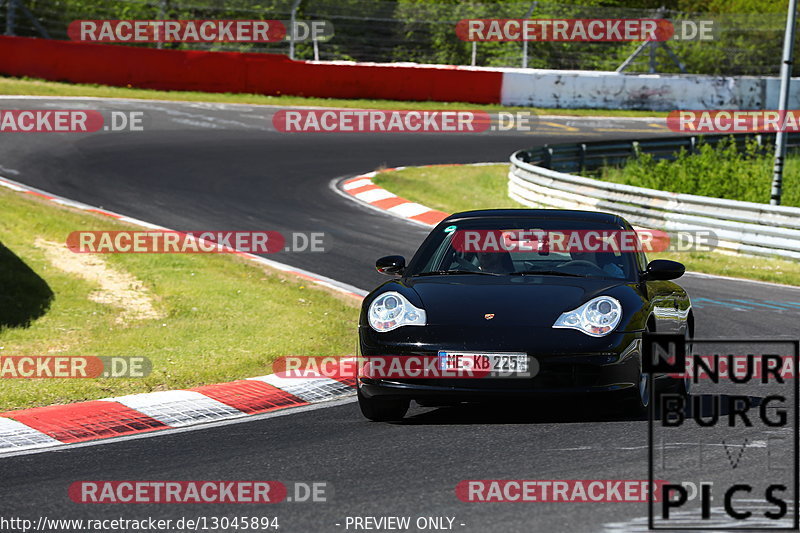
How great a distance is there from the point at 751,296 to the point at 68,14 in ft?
71.0

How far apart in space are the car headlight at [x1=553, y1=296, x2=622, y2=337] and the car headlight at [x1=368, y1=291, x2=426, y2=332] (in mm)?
833

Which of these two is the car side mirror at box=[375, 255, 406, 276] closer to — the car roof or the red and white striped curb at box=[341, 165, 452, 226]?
the car roof

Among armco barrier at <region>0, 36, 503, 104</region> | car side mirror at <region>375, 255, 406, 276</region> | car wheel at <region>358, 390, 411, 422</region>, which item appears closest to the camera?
car wheel at <region>358, 390, 411, 422</region>

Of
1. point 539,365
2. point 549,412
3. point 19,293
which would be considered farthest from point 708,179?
point 539,365

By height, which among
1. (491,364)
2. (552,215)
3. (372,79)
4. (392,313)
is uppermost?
(552,215)

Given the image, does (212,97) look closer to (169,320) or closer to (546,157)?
(546,157)

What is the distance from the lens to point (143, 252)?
14055mm

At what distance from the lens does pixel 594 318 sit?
739cm

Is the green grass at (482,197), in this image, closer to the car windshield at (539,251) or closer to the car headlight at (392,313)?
the car windshield at (539,251)

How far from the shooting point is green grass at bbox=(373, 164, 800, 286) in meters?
15.6

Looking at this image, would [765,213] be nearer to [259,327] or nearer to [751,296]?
[751,296]

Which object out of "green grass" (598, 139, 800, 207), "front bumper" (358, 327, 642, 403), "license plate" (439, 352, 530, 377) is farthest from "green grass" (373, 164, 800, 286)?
"license plate" (439, 352, 530, 377)

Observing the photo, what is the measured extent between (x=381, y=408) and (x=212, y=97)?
23.3 metres

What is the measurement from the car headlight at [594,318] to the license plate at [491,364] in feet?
1.09
